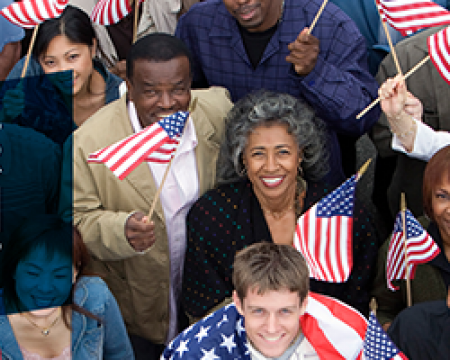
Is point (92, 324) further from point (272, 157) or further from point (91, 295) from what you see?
point (272, 157)

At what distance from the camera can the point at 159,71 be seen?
3506mm

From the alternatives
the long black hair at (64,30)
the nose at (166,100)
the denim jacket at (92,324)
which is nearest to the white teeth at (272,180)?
the nose at (166,100)

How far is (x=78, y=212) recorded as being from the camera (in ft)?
11.7

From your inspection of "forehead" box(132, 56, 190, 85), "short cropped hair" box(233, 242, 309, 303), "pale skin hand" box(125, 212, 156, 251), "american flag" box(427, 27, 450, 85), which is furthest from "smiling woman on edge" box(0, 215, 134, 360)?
"american flag" box(427, 27, 450, 85)

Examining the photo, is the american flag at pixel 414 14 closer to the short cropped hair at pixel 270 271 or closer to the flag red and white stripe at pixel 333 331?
the short cropped hair at pixel 270 271

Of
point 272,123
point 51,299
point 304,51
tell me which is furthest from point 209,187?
point 51,299

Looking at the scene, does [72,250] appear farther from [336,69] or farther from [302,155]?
[336,69]

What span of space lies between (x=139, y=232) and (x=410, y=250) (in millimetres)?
1389

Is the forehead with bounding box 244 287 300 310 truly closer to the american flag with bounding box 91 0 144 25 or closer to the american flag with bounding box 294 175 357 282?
the american flag with bounding box 294 175 357 282

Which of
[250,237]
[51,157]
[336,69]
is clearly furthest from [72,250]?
[336,69]

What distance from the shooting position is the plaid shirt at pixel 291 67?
3771mm

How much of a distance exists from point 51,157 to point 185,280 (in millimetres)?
1062

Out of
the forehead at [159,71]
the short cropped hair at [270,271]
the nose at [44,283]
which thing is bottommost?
the nose at [44,283]

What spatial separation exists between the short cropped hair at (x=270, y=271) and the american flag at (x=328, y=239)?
398mm
